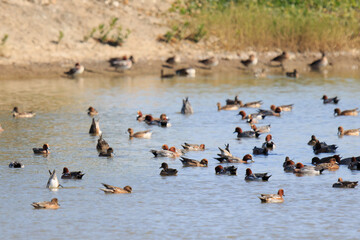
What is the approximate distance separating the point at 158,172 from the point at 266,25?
33.0 meters

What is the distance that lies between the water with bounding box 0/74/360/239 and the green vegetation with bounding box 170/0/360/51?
10.9 m

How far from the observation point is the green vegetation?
57375mm

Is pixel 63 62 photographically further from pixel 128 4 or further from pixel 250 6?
pixel 250 6

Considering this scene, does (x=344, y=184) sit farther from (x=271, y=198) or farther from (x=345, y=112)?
(x=345, y=112)

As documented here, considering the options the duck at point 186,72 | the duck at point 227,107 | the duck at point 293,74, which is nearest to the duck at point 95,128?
the duck at point 227,107

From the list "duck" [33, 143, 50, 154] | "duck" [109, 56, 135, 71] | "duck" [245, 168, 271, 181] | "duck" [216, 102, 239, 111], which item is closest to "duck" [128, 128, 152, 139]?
"duck" [33, 143, 50, 154]

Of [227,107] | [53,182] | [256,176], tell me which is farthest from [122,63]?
[53,182]

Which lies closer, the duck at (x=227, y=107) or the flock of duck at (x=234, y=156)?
the flock of duck at (x=234, y=156)

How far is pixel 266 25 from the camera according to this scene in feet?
190

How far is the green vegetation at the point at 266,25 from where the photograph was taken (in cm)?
5738

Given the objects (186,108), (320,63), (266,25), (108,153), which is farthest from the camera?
(266,25)

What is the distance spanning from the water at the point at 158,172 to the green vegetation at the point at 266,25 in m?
10.9

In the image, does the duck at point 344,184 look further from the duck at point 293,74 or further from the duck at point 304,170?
the duck at point 293,74

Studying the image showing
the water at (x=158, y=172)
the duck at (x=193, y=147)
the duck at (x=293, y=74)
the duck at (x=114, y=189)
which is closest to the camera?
the water at (x=158, y=172)
